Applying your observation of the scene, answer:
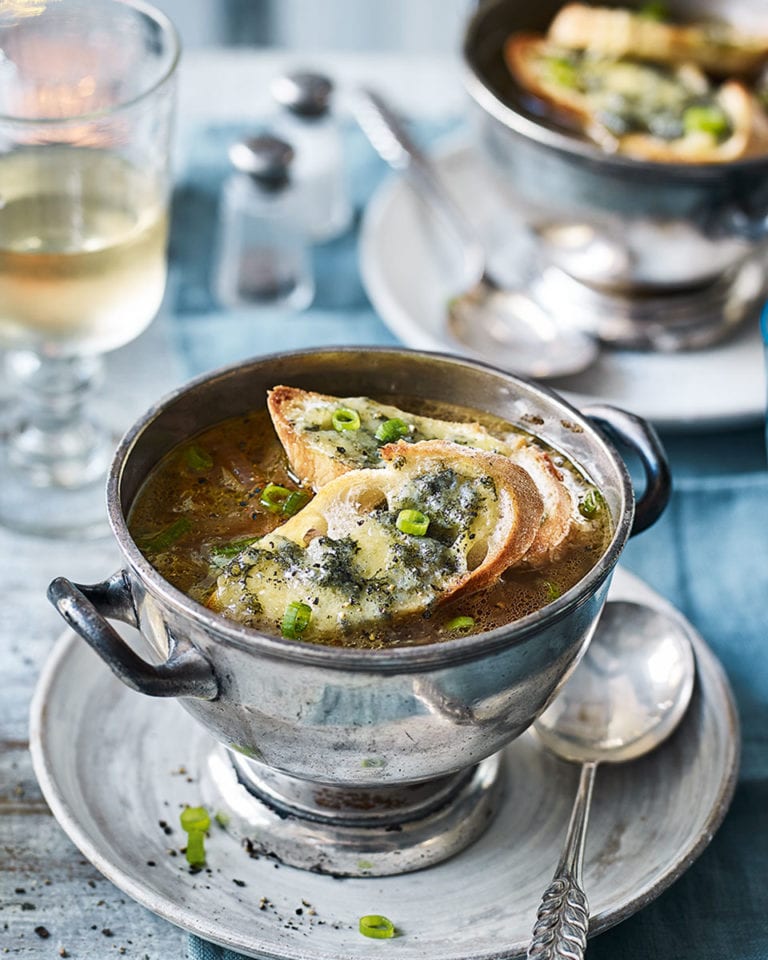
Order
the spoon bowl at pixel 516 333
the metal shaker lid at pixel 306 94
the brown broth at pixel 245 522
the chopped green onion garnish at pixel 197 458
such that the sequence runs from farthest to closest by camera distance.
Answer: the metal shaker lid at pixel 306 94 < the spoon bowl at pixel 516 333 < the chopped green onion garnish at pixel 197 458 < the brown broth at pixel 245 522

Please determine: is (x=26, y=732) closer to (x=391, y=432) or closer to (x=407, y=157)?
(x=391, y=432)

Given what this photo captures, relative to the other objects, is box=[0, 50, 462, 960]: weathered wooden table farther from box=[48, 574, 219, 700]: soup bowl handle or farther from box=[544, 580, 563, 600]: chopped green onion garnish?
box=[544, 580, 563, 600]: chopped green onion garnish

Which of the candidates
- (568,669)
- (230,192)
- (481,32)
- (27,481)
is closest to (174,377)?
(27,481)

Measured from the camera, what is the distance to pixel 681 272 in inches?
124

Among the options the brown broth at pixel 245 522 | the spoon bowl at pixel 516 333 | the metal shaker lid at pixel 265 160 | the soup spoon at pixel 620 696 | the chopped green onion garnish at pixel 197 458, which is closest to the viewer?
the brown broth at pixel 245 522

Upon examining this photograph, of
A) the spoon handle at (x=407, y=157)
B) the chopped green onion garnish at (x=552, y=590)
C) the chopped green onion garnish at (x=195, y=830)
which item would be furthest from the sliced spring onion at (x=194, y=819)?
the spoon handle at (x=407, y=157)

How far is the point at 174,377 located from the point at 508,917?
5.37 ft

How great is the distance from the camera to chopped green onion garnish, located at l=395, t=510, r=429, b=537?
1684mm

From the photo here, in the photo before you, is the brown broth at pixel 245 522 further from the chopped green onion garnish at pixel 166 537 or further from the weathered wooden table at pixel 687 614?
the weathered wooden table at pixel 687 614

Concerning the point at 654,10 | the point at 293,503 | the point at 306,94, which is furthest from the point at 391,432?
the point at 654,10

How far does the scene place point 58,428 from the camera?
292 cm

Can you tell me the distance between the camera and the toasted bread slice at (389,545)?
1.62 m

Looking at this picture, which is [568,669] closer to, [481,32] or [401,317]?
[401,317]

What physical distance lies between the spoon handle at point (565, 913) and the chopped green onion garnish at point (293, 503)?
Answer: 584mm
